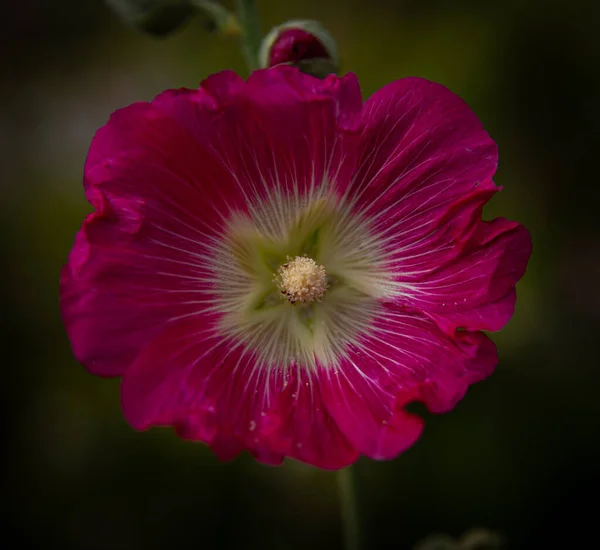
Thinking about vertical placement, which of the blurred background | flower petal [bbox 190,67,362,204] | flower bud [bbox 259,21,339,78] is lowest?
the blurred background

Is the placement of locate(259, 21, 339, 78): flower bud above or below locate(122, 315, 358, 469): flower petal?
above

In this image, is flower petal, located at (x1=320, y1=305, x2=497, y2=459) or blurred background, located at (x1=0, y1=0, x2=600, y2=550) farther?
blurred background, located at (x1=0, y1=0, x2=600, y2=550)

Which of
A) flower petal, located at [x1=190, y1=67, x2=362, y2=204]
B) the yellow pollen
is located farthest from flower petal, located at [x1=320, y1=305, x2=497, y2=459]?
flower petal, located at [x1=190, y1=67, x2=362, y2=204]

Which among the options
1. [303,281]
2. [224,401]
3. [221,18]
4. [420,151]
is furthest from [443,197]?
[221,18]

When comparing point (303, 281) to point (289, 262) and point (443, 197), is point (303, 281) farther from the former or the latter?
point (443, 197)

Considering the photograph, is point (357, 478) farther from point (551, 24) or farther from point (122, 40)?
point (122, 40)

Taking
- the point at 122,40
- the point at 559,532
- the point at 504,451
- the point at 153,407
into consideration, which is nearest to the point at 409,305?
the point at 153,407

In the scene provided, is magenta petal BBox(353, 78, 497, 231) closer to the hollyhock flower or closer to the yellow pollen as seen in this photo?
Result: the hollyhock flower
